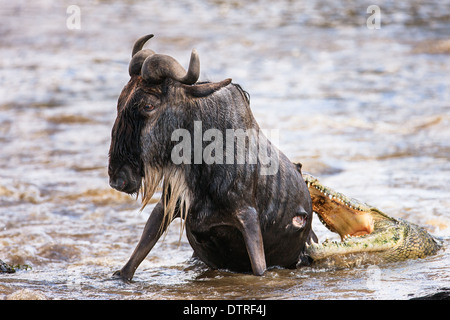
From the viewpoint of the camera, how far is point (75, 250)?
7.44 meters

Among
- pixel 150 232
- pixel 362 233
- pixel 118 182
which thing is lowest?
pixel 362 233

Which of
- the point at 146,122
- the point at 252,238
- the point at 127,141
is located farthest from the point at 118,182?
the point at 252,238

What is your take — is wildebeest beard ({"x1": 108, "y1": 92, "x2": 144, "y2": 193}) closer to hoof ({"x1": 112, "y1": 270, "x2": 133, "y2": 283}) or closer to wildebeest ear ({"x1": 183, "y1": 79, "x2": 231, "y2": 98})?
wildebeest ear ({"x1": 183, "y1": 79, "x2": 231, "y2": 98})

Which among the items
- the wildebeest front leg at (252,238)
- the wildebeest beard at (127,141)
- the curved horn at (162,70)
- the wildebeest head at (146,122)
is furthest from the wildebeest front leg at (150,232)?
the curved horn at (162,70)

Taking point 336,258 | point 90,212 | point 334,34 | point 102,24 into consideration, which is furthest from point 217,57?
point 336,258

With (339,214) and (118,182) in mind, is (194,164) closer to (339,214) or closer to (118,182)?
(118,182)

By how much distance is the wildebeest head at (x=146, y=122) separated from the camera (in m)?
5.23

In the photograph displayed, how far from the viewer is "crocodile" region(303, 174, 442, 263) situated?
6.13m

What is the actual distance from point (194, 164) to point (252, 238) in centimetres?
66

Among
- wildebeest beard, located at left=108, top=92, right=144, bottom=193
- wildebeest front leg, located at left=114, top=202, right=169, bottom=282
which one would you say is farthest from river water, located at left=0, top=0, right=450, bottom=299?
wildebeest beard, located at left=108, top=92, right=144, bottom=193

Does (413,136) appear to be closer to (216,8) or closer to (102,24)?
(102,24)

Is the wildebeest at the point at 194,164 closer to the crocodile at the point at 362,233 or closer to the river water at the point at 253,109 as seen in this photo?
the river water at the point at 253,109

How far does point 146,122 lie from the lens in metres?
5.27

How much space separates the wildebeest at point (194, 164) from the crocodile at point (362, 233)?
689 mm
